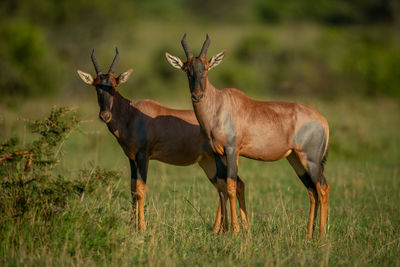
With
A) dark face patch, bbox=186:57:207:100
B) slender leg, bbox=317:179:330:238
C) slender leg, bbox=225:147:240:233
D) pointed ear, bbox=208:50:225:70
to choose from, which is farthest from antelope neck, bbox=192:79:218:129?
slender leg, bbox=317:179:330:238

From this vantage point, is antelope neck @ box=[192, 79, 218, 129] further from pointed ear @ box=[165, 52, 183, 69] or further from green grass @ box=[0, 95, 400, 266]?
green grass @ box=[0, 95, 400, 266]

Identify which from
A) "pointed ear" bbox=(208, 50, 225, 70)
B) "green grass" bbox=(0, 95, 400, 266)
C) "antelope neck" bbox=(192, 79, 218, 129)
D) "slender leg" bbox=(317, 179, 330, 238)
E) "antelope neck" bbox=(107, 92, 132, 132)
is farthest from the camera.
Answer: "antelope neck" bbox=(107, 92, 132, 132)

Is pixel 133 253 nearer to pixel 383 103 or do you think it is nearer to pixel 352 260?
pixel 352 260

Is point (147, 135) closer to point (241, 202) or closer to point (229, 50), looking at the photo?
point (241, 202)

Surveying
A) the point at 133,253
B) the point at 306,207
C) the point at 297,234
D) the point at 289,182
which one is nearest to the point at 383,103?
the point at 289,182

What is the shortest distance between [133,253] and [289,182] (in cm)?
557

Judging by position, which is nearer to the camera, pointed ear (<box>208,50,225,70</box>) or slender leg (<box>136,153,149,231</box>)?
pointed ear (<box>208,50,225,70</box>)

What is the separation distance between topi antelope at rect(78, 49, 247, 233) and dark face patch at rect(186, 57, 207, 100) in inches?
41.1

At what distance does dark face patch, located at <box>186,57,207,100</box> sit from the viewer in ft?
23.5

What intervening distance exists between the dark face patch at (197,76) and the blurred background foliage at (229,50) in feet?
46.5

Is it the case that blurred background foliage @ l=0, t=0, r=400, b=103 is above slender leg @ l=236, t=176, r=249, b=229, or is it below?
above

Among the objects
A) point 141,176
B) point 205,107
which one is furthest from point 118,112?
point 205,107

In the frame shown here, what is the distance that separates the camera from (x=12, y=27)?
2489 centimetres

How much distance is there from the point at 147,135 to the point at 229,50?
1143 inches
